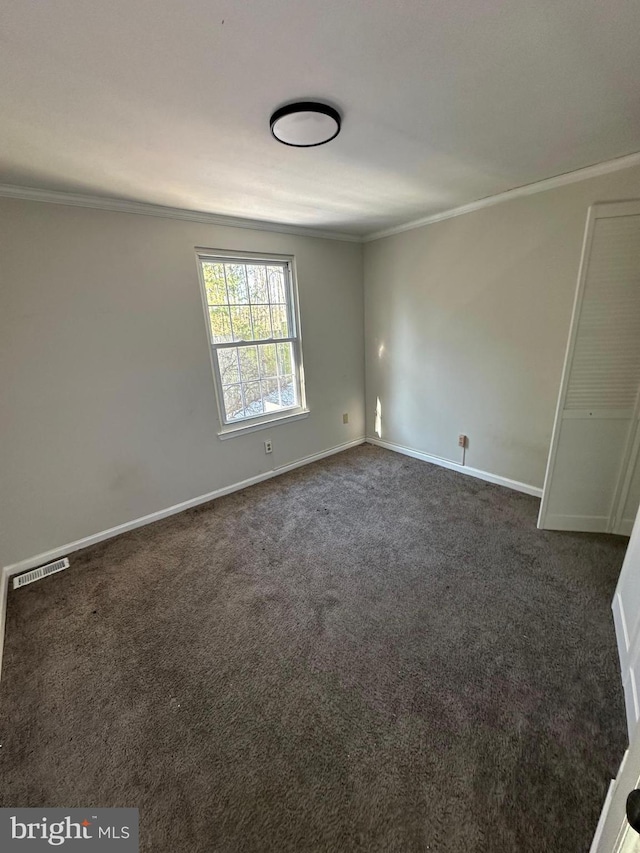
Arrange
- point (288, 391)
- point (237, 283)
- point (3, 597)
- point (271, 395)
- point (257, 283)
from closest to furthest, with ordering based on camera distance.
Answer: point (3, 597) → point (237, 283) → point (257, 283) → point (271, 395) → point (288, 391)

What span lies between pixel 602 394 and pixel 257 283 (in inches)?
108

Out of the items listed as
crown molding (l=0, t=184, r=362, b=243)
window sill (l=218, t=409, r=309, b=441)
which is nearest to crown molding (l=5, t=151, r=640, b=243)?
crown molding (l=0, t=184, r=362, b=243)

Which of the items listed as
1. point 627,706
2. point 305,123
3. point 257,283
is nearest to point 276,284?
point 257,283

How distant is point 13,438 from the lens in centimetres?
212

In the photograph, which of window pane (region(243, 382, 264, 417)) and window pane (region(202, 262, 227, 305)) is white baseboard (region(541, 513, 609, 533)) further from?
window pane (region(202, 262, 227, 305))

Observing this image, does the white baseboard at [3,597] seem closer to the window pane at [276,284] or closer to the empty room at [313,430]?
the empty room at [313,430]

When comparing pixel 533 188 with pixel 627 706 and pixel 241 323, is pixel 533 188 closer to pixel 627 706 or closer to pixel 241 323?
pixel 241 323

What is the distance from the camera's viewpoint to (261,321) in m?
3.13

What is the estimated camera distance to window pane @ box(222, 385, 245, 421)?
10.0 feet

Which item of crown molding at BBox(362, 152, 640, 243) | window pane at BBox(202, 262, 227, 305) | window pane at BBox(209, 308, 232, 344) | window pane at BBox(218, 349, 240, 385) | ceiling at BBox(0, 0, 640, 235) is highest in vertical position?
crown molding at BBox(362, 152, 640, 243)

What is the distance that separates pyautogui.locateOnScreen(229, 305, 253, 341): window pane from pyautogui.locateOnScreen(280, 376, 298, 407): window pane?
1.87 feet

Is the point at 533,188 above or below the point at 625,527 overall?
above

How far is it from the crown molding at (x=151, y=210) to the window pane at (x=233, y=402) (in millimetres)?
1326

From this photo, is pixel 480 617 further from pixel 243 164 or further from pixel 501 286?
pixel 243 164
